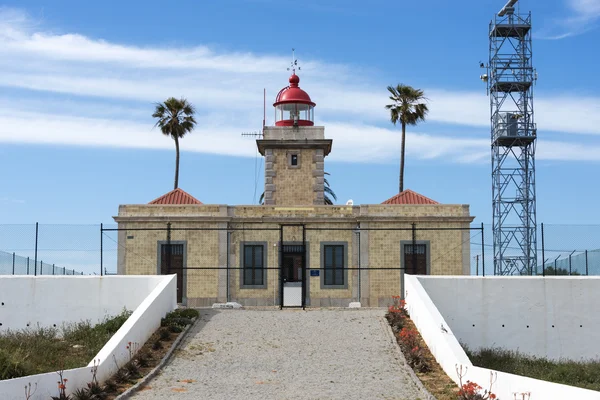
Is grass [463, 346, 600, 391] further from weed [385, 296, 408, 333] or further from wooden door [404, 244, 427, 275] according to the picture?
wooden door [404, 244, 427, 275]

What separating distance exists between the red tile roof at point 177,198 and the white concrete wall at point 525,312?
15410 mm

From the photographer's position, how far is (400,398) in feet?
48.6

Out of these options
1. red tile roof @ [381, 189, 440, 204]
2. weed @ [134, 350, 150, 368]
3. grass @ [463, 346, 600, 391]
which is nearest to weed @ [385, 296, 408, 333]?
grass @ [463, 346, 600, 391]

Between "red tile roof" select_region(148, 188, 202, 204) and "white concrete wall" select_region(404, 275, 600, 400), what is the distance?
1536 cm

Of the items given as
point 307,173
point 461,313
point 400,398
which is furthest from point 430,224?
point 400,398

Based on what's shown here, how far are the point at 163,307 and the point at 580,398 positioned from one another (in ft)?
39.7

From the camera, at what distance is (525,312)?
22.5 meters

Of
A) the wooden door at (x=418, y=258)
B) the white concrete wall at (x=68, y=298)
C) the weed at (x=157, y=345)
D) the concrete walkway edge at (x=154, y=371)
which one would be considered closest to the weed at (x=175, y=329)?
the concrete walkway edge at (x=154, y=371)

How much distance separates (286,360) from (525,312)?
8044 millimetres

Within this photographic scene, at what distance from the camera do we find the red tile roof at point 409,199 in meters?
34.7

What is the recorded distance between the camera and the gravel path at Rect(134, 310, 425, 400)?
1530cm

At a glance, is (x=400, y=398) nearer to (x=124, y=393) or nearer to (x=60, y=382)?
(x=124, y=393)

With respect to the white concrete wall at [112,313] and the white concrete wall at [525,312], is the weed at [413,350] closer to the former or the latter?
the white concrete wall at [525,312]

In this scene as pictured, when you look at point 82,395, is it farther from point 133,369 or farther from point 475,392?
point 475,392
